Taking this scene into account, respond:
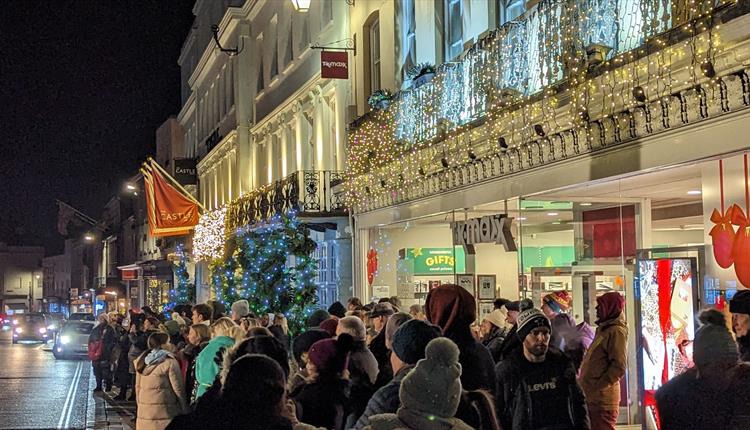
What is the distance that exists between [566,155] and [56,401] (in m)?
13.0

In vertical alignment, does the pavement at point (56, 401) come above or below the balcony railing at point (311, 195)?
below

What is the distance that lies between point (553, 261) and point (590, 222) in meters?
0.90

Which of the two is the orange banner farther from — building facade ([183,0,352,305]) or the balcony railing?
the balcony railing

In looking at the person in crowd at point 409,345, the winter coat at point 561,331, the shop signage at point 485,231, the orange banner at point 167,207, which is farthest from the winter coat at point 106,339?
the person in crowd at point 409,345

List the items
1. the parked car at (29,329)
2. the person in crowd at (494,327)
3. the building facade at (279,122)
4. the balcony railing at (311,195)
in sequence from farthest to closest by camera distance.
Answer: the parked car at (29,329)
the building facade at (279,122)
the balcony railing at (311,195)
the person in crowd at (494,327)

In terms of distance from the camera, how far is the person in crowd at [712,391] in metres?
5.34

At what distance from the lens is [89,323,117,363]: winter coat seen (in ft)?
75.8

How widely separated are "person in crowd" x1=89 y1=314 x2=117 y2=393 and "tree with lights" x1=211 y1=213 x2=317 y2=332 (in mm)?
3686

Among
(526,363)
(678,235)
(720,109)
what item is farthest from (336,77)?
(526,363)

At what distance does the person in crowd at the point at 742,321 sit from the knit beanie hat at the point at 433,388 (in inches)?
104

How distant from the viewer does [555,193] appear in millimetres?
13570

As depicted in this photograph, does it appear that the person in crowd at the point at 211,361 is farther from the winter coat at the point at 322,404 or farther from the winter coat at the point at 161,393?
the winter coat at the point at 322,404

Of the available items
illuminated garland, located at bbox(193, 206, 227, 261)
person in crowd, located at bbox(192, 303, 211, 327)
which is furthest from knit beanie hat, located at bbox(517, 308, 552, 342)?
illuminated garland, located at bbox(193, 206, 227, 261)

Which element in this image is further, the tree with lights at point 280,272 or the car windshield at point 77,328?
the car windshield at point 77,328
